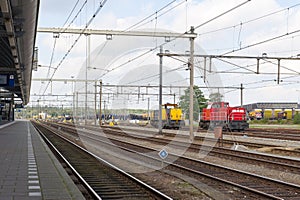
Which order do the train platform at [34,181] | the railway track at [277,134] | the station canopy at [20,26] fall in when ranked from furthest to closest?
A: the railway track at [277,134] → the station canopy at [20,26] → the train platform at [34,181]

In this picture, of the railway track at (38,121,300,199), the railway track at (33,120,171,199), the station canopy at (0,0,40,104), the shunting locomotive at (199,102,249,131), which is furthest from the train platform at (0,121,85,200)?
the shunting locomotive at (199,102,249,131)

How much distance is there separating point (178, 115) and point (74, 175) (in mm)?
39549

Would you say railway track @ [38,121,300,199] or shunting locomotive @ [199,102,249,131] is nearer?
railway track @ [38,121,300,199]

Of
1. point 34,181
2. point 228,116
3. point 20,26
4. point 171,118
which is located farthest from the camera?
point 171,118

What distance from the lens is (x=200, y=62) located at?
29859 millimetres

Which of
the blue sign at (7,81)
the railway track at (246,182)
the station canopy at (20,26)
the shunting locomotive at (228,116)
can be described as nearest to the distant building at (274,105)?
the shunting locomotive at (228,116)

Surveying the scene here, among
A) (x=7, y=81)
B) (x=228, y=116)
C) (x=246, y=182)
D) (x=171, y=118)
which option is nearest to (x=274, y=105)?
(x=171, y=118)

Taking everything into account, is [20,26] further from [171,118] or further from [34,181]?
[171,118]

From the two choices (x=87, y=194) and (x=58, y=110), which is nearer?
(x=87, y=194)

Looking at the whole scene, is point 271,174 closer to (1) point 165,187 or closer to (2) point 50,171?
(1) point 165,187

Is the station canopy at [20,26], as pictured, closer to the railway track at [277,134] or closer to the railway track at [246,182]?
the railway track at [246,182]

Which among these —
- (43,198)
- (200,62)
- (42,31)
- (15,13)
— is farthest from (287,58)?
(43,198)

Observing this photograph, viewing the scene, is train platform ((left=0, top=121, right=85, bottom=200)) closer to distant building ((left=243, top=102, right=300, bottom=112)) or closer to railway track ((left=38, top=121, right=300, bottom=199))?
railway track ((left=38, top=121, right=300, bottom=199))

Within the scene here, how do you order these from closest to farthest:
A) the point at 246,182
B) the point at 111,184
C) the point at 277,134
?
the point at 111,184, the point at 246,182, the point at 277,134
